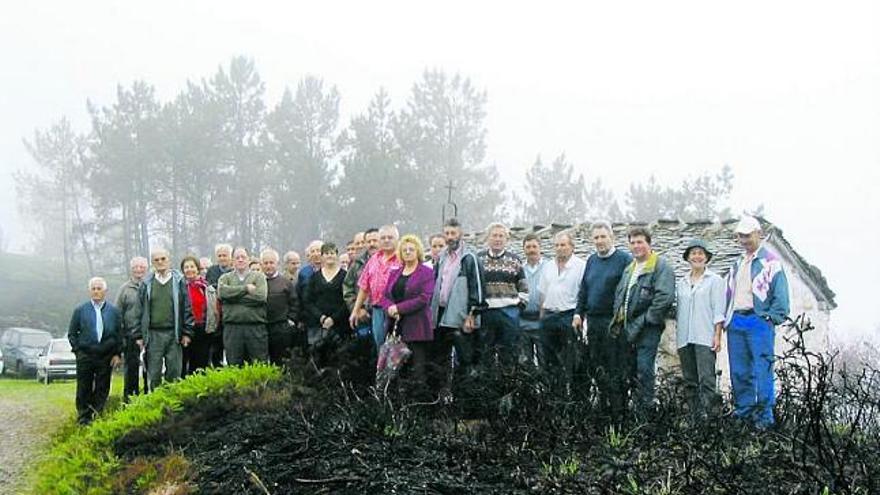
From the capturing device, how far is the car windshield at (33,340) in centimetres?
2276

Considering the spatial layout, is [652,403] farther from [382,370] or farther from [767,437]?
[382,370]

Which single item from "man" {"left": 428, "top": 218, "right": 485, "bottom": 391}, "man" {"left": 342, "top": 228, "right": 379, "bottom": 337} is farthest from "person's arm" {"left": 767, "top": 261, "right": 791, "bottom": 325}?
"man" {"left": 342, "top": 228, "right": 379, "bottom": 337}

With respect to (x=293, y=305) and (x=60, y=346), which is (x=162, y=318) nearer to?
(x=293, y=305)

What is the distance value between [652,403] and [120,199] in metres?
36.1

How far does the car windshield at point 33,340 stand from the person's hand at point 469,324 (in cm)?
1978

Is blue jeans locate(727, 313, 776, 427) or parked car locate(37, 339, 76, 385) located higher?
blue jeans locate(727, 313, 776, 427)

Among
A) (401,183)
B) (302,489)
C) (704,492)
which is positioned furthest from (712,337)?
(401,183)

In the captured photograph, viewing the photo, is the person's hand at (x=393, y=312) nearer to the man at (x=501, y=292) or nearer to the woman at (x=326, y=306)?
the man at (x=501, y=292)

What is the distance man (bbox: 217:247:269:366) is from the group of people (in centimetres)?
1

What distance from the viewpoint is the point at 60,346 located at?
1928cm

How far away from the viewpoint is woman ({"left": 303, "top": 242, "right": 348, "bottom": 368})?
7953 mm

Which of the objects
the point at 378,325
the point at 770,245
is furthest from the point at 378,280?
the point at 770,245

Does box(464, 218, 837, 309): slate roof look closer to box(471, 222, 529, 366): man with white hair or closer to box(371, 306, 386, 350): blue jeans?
box(471, 222, 529, 366): man with white hair

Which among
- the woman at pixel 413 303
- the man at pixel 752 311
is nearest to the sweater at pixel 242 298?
the woman at pixel 413 303
